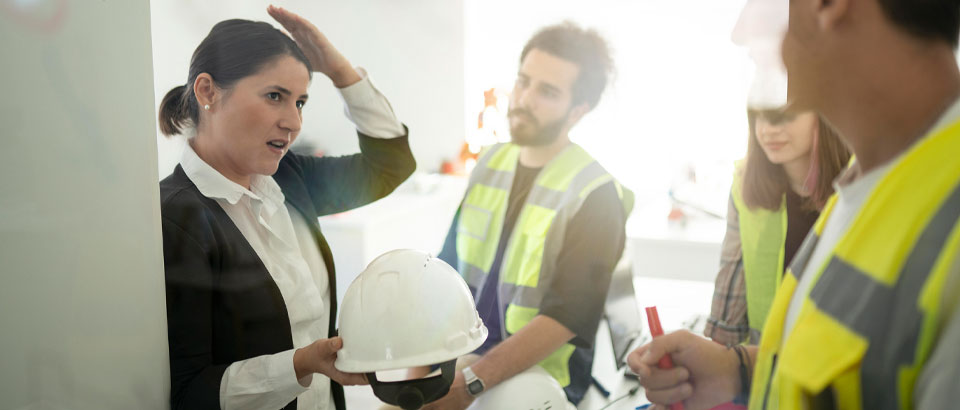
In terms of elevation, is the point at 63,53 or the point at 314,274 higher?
the point at 63,53

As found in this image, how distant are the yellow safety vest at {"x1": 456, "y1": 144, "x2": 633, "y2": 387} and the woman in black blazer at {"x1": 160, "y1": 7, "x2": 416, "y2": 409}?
38 cm

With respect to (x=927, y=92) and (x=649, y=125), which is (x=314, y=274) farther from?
(x=927, y=92)

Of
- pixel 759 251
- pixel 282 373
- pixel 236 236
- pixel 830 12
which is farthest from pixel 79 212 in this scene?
pixel 759 251

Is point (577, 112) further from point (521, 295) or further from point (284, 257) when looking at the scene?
point (284, 257)

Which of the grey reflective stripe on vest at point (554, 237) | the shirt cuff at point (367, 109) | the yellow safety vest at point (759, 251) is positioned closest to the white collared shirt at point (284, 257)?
the shirt cuff at point (367, 109)

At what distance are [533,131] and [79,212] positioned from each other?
0.73m

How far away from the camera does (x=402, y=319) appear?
0.81 m

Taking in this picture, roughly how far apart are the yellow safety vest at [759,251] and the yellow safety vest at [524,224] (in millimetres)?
199

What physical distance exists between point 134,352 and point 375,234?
0.40 m

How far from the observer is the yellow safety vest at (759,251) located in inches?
41.1

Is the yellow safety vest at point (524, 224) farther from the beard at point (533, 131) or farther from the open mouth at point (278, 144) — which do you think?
the open mouth at point (278, 144)

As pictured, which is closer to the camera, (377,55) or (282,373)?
(282,373)

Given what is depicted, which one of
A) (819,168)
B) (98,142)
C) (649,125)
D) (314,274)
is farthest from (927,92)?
(98,142)

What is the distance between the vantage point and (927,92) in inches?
23.4
